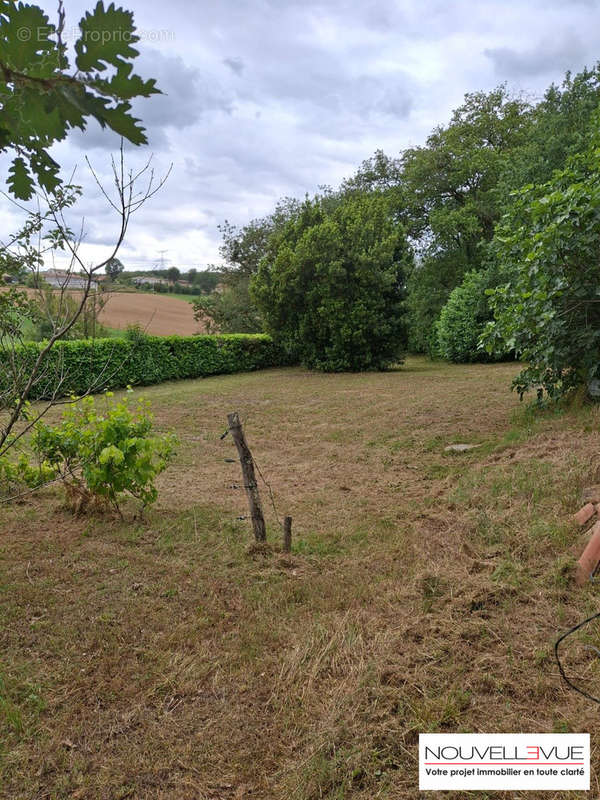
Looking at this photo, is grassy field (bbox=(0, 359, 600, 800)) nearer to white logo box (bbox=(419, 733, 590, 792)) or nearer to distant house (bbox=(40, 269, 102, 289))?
white logo box (bbox=(419, 733, 590, 792))

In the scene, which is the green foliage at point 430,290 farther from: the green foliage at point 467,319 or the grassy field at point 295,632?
the grassy field at point 295,632

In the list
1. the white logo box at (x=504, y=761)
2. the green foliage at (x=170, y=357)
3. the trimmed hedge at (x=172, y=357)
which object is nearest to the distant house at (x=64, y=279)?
the white logo box at (x=504, y=761)

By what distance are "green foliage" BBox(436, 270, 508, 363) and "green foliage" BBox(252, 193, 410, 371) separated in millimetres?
2245

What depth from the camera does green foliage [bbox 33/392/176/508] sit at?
4.07 meters

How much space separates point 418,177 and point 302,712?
23.9 meters

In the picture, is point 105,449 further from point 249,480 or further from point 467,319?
point 467,319

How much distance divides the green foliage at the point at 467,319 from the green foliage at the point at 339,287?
2245 mm

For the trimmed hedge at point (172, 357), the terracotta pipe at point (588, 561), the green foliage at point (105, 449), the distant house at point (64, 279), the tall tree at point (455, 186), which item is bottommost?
the terracotta pipe at point (588, 561)

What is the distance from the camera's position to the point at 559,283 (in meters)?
5.60

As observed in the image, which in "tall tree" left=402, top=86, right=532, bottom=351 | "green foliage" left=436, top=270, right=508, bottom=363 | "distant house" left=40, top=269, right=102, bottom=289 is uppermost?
"tall tree" left=402, top=86, right=532, bottom=351

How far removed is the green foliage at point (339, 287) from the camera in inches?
616

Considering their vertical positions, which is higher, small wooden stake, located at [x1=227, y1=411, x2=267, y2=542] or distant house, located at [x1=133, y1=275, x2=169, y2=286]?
distant house, located at [x1=133, y1=275, x2=169, y2=286]

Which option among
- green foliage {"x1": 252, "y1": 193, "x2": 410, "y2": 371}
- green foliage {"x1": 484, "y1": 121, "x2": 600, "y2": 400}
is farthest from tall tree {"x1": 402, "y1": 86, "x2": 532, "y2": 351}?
green foliage {"x1": 484, "y1": 121, "x2": 600, "y2": 400}

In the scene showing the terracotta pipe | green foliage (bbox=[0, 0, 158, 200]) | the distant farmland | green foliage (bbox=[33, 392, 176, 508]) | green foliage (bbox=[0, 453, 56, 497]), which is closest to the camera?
green foliage (bbox=[0, 0, 158, 200])
